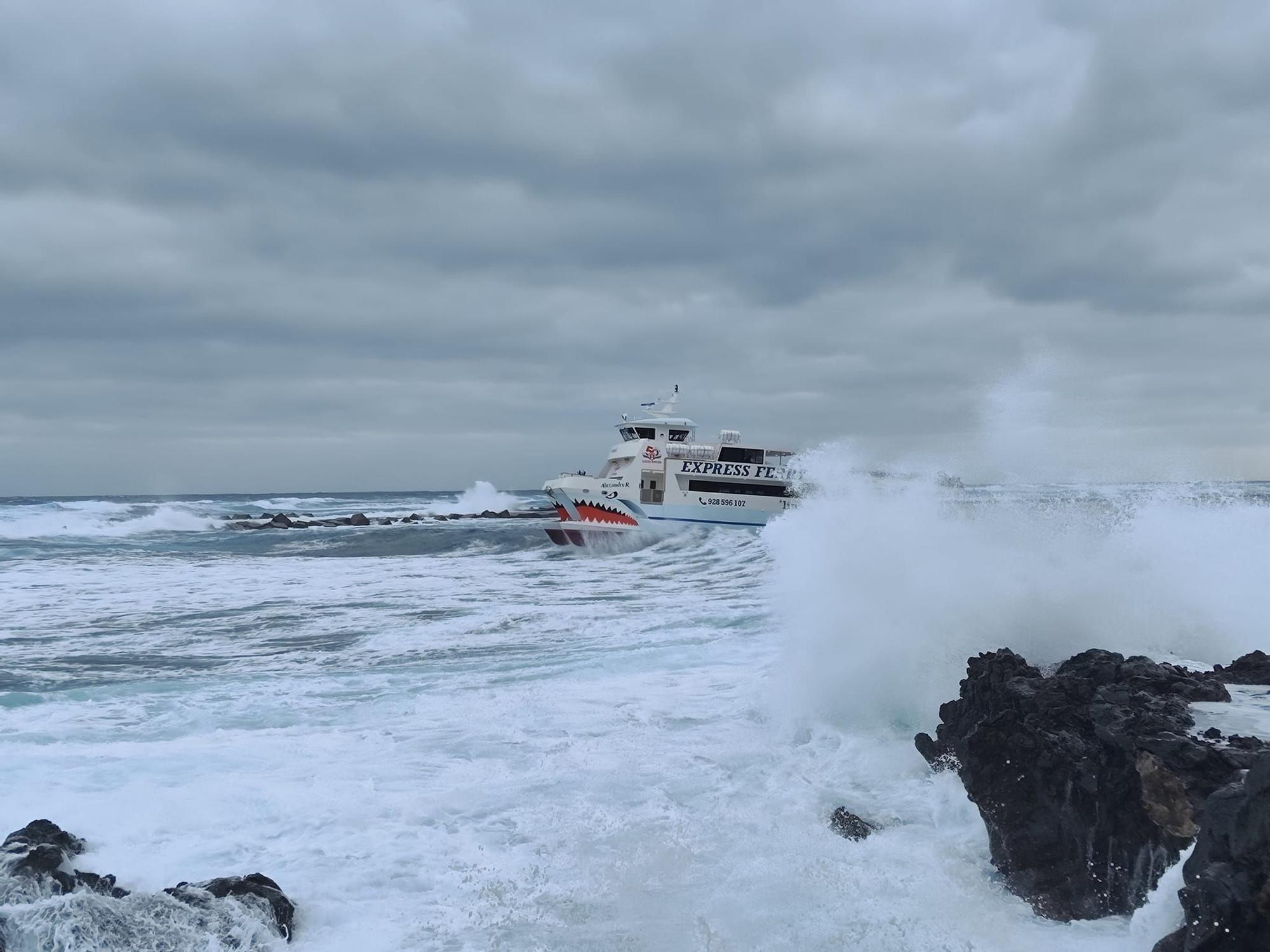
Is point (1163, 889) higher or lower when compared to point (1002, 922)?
higher

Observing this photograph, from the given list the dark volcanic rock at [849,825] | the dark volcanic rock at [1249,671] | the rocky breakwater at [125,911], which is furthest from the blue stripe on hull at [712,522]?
the rocky breakwater at [125,911]

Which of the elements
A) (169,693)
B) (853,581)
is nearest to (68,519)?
(169,693)

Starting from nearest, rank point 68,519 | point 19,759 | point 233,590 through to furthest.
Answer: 1. point 19,759
2. point 233,590
3. point 68,519

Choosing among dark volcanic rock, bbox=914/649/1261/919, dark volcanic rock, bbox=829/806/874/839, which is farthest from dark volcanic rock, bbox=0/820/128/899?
dark volcanic rock, bbox=914/649/1261/919

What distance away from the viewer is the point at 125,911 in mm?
5066

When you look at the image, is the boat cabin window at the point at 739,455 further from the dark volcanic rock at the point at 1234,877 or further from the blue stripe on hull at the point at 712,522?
the dark volcanic rock at the point at 1234,877

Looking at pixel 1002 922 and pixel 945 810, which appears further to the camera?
pixel 945 810

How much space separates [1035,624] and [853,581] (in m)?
2.13

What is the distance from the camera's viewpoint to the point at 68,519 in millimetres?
57656

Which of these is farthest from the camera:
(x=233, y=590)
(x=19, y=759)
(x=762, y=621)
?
(x=233, y=590)

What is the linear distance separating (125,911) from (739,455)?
31116 mm

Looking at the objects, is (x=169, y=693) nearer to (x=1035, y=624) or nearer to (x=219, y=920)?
(x=219, y=920)

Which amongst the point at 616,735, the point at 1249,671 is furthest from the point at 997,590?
the point at 616,735

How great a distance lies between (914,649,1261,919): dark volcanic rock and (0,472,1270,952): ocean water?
247 millimetres
